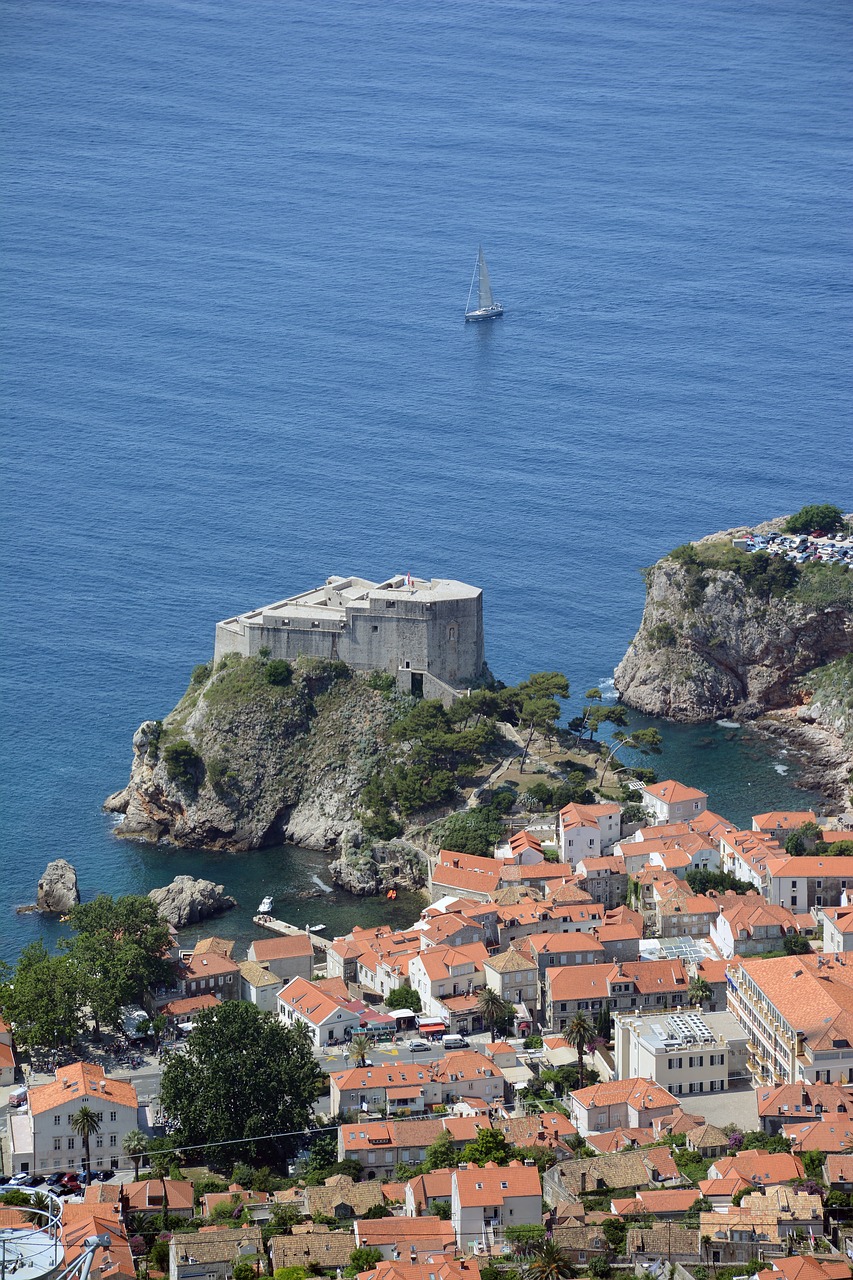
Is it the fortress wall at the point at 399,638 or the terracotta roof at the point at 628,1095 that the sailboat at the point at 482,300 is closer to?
the fortress wall at the point at 399,638

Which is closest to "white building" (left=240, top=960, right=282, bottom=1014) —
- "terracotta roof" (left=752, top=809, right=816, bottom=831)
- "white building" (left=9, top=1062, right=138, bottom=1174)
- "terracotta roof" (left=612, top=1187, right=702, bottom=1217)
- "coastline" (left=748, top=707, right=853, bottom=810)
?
"white building" (left=9, top=1062, right=138, bottom=1174)

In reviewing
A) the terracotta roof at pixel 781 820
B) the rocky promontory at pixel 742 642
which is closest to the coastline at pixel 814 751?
the rocky promontory at pixel 742 642

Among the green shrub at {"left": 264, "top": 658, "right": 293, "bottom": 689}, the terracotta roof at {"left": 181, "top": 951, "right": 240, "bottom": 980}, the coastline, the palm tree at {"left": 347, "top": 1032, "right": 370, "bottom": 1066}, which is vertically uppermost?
the green shrub at {"left": 264, "top": 658, "right": 293, "bottom": 689}

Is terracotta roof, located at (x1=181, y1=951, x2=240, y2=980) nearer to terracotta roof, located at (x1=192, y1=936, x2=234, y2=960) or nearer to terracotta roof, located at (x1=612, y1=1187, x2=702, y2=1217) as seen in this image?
terracotta roof, located at (x1=192, y1=936, x2=234, y2=960)

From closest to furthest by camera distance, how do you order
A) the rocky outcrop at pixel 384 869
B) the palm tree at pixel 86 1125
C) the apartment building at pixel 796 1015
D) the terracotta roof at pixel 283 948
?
the palm tree at pixel 86 1125
the apartment building at pixel 796 1015
the terracotta roof at pixel 283 948
the rocky outcrop at pixel 384 869

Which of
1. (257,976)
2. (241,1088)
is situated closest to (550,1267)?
(241,1088)

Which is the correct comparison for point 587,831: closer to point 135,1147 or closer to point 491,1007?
point 491,1007

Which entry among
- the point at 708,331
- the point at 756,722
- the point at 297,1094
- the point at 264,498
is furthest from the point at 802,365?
the point at 297,1094
